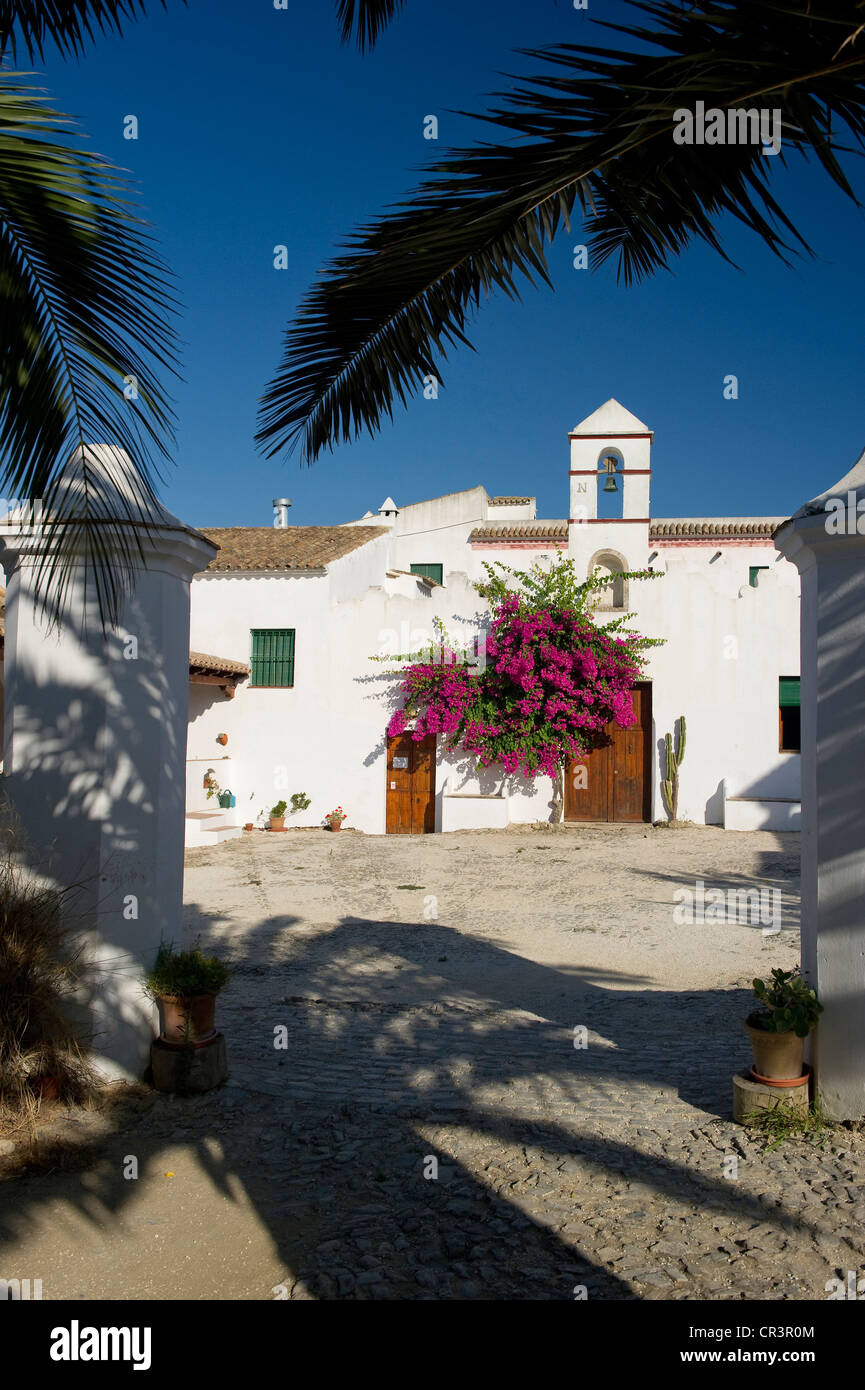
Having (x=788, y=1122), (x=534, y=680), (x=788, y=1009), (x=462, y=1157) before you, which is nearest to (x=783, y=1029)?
(x=788, y=1009)

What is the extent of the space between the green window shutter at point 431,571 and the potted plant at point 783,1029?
21766 mm

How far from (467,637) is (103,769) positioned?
13472mm

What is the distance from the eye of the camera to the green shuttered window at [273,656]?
18.8m

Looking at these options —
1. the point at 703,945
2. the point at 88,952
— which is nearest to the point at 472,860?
the point at 703,945

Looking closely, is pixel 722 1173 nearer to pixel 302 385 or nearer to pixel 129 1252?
pixel 129 1252

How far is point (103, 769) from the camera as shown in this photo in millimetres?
4766

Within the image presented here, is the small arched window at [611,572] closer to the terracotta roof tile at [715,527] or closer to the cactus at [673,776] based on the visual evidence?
the cactus at [673,776]

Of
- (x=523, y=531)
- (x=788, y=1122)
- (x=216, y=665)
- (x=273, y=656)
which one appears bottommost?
(x=788, y=1122)

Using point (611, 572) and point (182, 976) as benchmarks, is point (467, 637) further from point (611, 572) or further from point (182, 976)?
point (182, 976)

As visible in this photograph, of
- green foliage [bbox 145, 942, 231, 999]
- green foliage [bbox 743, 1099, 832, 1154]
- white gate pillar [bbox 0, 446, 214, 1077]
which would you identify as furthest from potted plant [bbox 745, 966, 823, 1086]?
white gate pillar [bbox 0, 446, 214, 1077]

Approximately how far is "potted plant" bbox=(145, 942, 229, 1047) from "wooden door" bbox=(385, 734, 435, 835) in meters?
13.3

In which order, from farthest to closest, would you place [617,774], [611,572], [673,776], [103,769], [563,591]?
[611,572], [617,774], [563,591], [673,776], [103,769]

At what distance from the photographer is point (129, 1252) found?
342cm

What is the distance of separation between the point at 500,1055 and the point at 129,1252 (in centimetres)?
264
